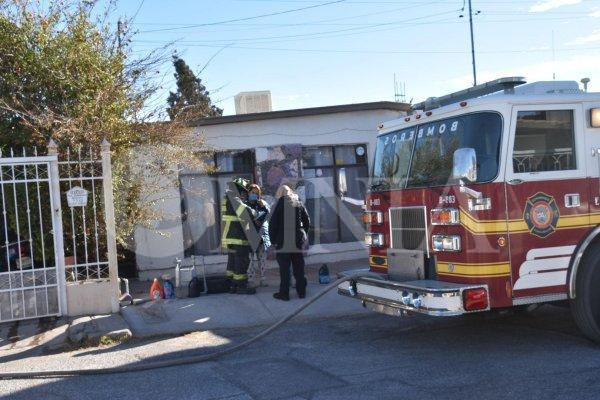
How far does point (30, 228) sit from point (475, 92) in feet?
19.3

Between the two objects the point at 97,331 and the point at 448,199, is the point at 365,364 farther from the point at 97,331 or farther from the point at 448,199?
the point at 97,331

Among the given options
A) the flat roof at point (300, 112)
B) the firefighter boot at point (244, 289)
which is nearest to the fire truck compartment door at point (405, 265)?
the firefighter boot at point (244, 289)

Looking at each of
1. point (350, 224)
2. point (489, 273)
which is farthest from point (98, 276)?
point (350, 224)

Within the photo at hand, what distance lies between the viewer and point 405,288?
6.00m

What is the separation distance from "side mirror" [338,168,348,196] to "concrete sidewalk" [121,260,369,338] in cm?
415

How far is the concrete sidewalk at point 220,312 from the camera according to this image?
25.6ft

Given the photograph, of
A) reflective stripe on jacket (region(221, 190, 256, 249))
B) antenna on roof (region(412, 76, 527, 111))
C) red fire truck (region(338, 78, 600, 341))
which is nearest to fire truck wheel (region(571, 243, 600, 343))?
red fire truck (region(338, 78, 600, 341))

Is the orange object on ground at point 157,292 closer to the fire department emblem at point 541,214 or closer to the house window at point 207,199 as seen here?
the house window at point 207,199

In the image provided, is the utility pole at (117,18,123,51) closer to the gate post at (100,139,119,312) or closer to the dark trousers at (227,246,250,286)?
the gate post at (100,139,119,312)

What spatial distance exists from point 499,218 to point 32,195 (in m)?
6.26

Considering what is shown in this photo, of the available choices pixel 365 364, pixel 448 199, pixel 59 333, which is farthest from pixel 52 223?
pixel 448 199

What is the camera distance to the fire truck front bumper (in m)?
5.60

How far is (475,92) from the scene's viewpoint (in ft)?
22.4

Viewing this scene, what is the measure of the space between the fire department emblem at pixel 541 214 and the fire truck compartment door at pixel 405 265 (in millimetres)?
1093
